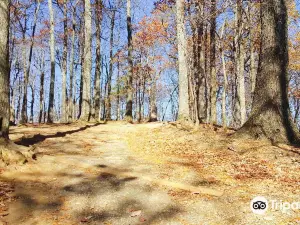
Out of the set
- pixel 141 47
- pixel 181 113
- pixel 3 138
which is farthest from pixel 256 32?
pixel 3 138

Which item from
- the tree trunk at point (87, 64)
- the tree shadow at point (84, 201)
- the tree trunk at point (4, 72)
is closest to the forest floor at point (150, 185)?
the tree shadow at point (84, 201)

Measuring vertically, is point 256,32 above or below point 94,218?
above

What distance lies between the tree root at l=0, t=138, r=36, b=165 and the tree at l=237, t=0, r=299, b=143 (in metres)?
5.73

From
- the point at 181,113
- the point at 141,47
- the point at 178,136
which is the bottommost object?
the point at 178,136

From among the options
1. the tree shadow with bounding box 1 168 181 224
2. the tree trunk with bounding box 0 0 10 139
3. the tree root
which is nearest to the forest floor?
the tree shadow with bounding box 1 168 181 224

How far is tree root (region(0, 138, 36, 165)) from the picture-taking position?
519 cm

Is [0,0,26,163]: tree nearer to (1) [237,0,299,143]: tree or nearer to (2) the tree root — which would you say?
(2) the tree root

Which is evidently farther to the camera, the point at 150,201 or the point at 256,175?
the point at 256,175

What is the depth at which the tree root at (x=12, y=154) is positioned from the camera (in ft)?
17.0

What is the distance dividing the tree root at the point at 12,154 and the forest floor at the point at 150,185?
0.55 ft

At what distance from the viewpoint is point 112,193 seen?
4.66 m

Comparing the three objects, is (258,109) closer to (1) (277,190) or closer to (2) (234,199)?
(1) (277,190)

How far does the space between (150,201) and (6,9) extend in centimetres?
531

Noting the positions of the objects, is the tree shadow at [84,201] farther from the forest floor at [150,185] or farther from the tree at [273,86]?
the tree at [273,86]
